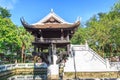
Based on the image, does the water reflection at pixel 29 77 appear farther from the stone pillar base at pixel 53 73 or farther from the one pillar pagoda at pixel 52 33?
the one pillar pagoda at pixel 52 33

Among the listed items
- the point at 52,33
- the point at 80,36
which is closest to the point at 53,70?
the point at 52,33

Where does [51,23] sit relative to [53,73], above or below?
above

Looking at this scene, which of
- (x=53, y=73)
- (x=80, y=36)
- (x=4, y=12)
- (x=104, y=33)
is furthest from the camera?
(x=4, y=12)

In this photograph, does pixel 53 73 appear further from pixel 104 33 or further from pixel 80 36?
pixel 80 36

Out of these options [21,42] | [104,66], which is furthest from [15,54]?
[104,66]

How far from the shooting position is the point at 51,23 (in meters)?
19.7

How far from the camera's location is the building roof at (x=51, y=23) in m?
18.5

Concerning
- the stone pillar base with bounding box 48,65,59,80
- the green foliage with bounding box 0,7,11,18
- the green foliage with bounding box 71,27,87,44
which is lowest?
the stone pillar base with bounding box 48,65,59,80

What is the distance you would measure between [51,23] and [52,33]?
3.23 feet

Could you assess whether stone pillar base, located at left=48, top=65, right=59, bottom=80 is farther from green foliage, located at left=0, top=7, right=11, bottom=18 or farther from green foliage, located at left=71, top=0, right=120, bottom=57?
green foliage, located at left=0, top=7, right=11, bottom=18

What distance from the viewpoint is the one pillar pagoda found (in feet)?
61.1

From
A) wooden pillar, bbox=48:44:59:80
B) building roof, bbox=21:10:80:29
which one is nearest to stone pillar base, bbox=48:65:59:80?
wooden pillar, bbox=48:44:59:80

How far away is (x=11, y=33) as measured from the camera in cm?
3089

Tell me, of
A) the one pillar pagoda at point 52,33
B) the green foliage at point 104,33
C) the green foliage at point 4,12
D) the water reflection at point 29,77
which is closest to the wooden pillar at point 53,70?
the one pillar pagoda at point 52,33
